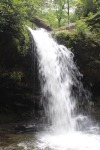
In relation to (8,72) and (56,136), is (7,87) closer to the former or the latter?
(8,72)

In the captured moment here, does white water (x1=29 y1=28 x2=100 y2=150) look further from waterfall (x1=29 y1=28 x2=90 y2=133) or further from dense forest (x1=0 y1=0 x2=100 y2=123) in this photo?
dense forest (x1=0 y1=0 x2=100 y2=123)

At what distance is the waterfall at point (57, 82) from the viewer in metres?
9.65

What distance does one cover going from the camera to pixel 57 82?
10062mm

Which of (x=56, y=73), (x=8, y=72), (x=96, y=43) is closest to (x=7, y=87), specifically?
(x=8, y=72)

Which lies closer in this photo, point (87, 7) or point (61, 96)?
point (61, 96)

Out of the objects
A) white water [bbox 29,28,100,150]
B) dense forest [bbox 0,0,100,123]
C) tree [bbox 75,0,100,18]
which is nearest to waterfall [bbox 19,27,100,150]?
white water [bbox 29,28,100,150]

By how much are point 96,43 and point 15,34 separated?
4.18 meters

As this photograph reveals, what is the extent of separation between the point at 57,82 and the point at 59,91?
0.38 meters

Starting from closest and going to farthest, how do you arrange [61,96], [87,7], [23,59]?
1. [23,59]
2. [61,96]
3. [87,7]

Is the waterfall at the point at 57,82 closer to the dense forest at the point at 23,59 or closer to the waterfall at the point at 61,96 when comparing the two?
the waterfall at the point at 61,96

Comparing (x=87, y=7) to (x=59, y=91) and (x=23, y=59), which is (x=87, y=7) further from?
(x=23, y=59)

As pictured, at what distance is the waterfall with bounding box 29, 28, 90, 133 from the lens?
9648 mm

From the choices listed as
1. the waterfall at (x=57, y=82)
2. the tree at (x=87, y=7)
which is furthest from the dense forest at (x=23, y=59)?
the tree at (x=87, y=7)

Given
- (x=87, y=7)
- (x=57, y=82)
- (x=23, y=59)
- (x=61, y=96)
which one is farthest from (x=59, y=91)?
(x=87, y=7)
